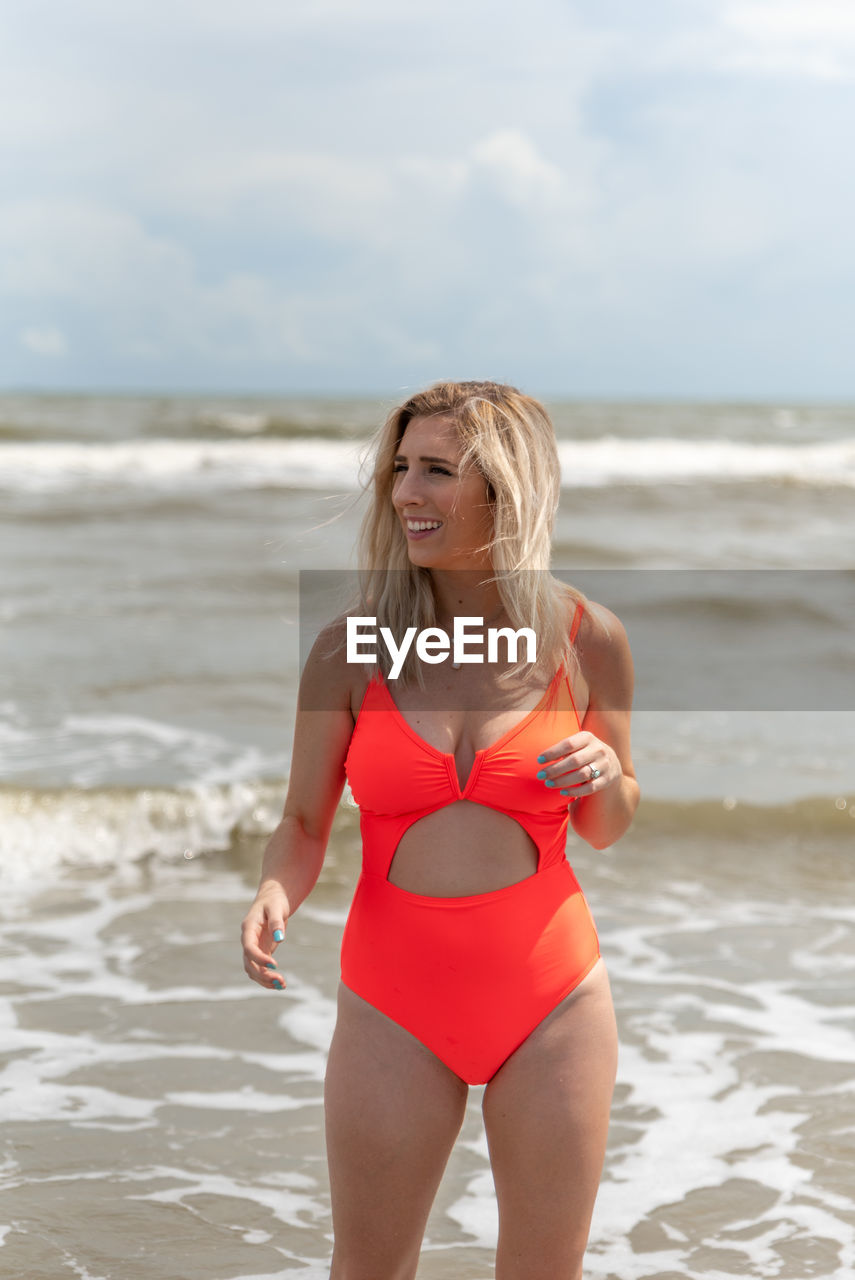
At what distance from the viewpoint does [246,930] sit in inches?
98.2

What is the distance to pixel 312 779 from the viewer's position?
8.93 feet

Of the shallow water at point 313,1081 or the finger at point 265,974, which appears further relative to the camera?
the shallow water at point 313,1081

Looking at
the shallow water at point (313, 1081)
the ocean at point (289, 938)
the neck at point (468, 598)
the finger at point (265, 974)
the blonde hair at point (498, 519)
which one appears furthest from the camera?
the ocean at point (289, 938)

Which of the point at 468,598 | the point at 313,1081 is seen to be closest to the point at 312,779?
the point at 468,598

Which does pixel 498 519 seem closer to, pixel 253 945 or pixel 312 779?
pixel 312 779

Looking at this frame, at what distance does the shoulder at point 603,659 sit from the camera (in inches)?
108

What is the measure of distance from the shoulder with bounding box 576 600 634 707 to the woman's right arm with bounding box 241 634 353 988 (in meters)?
0.49

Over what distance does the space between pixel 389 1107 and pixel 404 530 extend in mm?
1130

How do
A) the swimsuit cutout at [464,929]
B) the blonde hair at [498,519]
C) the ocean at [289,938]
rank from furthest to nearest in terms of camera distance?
the ocean at [289,938]
the blonde hair at [498,519]
the swimsuit cutout at [464,929]

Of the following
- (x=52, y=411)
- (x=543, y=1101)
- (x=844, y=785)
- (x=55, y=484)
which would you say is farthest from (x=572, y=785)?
(x=52, y=411)

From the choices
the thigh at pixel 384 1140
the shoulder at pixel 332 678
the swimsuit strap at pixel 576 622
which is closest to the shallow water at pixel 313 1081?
the thigh at pixel 384 1140

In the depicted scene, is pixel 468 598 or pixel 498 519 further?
pixel 468 598

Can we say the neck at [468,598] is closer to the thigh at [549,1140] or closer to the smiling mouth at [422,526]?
the smiling mouth at [422,526]

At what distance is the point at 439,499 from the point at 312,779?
62 cm
